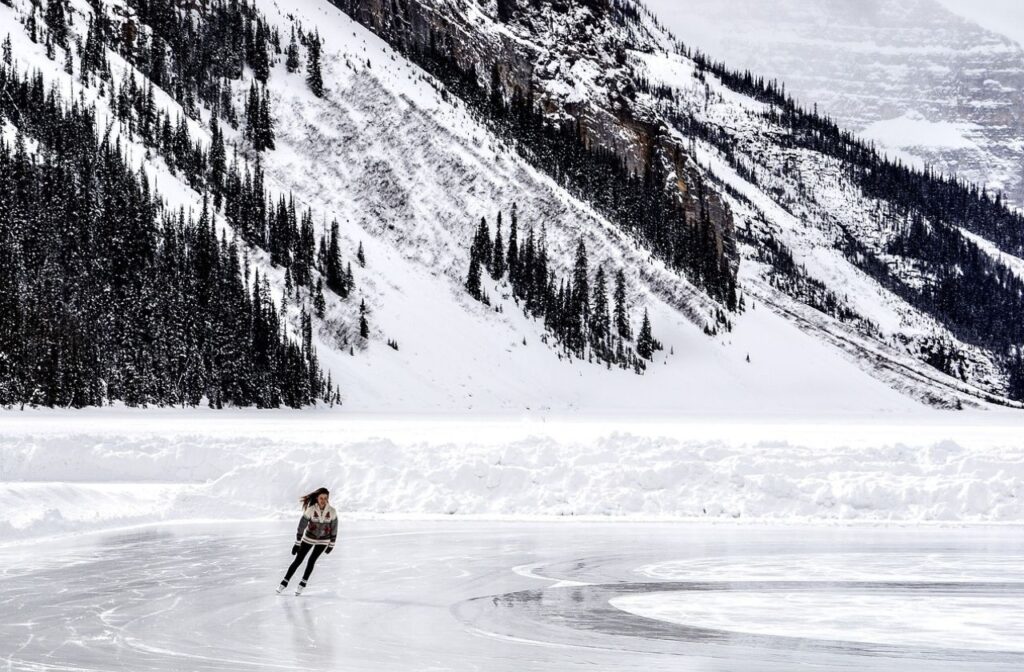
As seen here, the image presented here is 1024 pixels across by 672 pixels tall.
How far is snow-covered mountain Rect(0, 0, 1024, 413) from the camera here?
103 meters

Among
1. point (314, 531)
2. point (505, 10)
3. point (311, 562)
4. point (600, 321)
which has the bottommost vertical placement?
point (311, 562)

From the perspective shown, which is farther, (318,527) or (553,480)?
(553,480)

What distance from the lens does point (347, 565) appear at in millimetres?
19297

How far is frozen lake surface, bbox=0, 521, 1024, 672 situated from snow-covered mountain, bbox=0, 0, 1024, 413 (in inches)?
2655

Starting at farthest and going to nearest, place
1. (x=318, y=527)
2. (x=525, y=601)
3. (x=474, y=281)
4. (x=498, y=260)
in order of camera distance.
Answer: (x=498, y=260)
(x=474, y=281)
(x=318, y=527)
(x=525, y=601)

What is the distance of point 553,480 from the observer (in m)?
27.9

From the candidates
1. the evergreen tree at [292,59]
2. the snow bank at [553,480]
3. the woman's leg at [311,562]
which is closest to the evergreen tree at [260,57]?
the evergreen tree at [292,59]

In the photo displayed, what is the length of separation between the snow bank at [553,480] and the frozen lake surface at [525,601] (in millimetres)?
2176

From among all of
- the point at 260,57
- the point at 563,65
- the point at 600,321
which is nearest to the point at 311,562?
the point at 600,321

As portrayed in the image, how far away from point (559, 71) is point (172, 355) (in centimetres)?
10088

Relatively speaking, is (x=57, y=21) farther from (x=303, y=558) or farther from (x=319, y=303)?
(x=303, y=558)

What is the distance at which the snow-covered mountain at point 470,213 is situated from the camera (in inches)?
4070

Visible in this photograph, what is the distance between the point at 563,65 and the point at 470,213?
57.6m

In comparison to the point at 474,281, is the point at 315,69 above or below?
above
